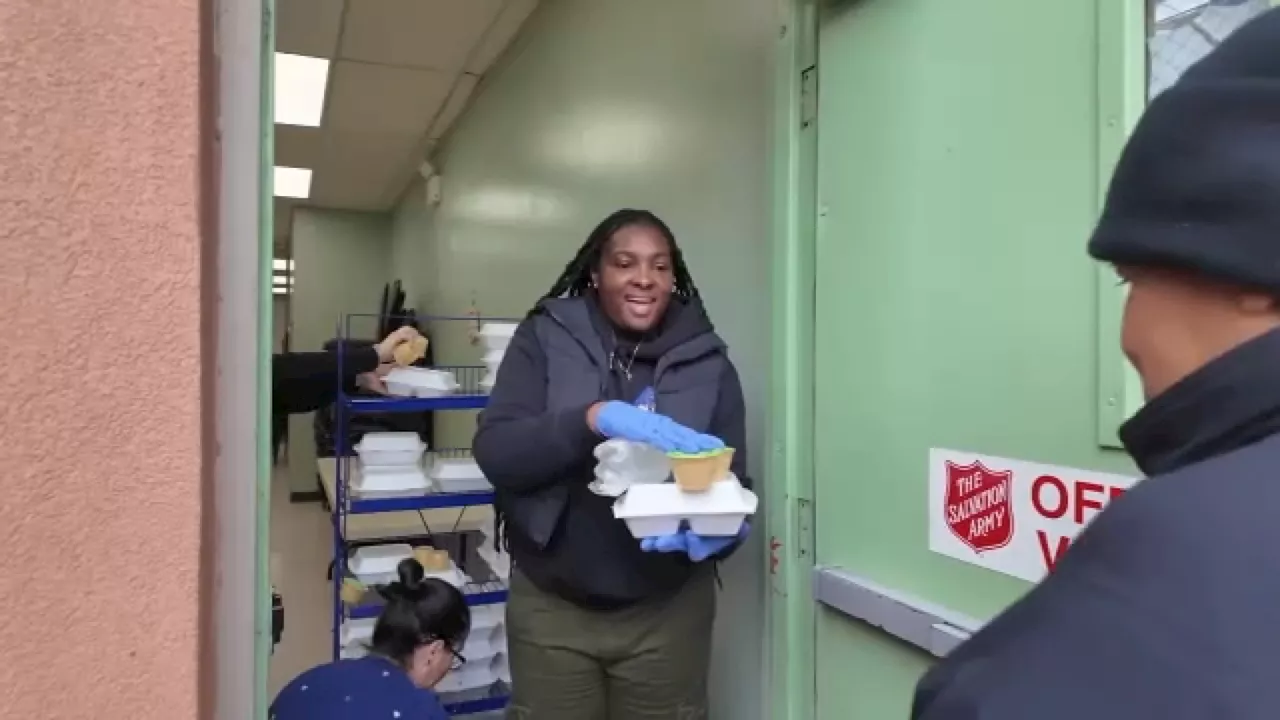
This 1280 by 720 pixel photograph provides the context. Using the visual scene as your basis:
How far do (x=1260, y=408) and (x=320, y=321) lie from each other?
26.0ft

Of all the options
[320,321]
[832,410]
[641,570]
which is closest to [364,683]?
[641,570]

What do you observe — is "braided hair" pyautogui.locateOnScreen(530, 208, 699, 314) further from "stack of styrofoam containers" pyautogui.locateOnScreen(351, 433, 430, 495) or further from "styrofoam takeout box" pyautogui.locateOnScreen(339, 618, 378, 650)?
"styrofoam takeout box" pyautogui.locateOnScreen(339, 618, 378, 650)

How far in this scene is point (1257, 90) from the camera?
0.48 m

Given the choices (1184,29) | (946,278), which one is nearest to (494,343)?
(946,278)

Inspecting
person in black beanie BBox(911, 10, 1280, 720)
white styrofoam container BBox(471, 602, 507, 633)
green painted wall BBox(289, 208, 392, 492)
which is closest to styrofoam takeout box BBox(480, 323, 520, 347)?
white styrofoam container BBox(471, 602, 507, 633)

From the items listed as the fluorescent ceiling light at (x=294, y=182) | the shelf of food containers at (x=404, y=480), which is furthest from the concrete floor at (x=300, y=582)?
the fluorescent ceiling light at (x=294, y=182)

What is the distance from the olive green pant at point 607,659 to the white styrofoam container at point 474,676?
1.21m

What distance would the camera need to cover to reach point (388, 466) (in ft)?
9.04

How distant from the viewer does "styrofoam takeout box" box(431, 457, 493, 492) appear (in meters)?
2.80

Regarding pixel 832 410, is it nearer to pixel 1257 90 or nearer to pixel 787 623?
pixel 787 623

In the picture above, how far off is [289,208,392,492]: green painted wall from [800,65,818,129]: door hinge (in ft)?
21.2

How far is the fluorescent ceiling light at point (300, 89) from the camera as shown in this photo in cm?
389

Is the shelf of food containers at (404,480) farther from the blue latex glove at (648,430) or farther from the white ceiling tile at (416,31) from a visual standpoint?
the white ceiling tile at (416,31)

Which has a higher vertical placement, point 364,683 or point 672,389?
point 672,389
